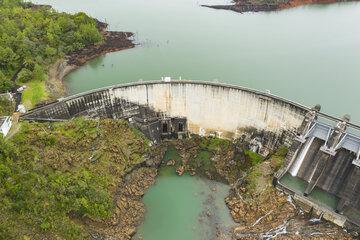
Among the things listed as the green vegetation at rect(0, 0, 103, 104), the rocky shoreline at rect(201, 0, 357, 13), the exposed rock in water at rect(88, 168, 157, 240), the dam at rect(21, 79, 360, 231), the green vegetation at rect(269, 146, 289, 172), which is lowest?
the exposed rock in water at rect(88, 168, 157, 240)

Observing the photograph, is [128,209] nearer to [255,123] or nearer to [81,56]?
[255,123]

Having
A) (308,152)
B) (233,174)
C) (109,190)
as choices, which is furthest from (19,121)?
(308,152)

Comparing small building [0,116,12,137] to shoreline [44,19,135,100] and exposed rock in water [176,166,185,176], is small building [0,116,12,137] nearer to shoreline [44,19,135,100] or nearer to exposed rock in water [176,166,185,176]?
shoreline [44,19,135,100]

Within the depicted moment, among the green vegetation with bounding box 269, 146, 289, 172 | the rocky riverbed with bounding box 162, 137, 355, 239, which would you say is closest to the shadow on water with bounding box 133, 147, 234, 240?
the rocky riverbed with bounding box 162, 137, 355, 239

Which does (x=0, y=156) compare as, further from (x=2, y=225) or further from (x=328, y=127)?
(x=328, y=127)

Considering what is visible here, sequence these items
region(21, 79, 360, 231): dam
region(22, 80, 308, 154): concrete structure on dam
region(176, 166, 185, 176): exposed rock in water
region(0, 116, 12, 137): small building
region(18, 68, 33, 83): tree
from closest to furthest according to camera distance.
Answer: region(0, 116, 12, 137): small building → region(21, 79, 360, 231): dam → region(22, 80, 308, 154): concrete structure on dam → region(176, 166, 185, 176): exposed rock in water → region(18, 68, 33, 83): tree

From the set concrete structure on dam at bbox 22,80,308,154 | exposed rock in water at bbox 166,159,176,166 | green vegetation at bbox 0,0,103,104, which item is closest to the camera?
concrete structure on dam at bbox 22,80,308,154

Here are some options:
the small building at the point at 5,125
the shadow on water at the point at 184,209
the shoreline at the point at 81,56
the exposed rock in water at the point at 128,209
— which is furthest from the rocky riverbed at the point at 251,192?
the shoreline at the point at 81,56
